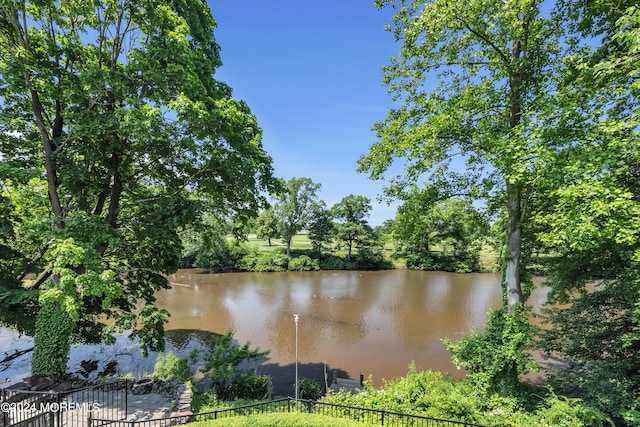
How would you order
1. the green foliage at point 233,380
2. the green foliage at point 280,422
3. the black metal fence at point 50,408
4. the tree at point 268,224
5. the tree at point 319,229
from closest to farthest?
the black metal fence at point 50,408, the green foliage at point 280,422, the green foliage at point 233,380, the tree at point 319,229, the tree at point 268,224

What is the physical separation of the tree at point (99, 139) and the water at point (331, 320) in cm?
642

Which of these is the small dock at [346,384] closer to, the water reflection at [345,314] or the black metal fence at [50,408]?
the water reflection at [345,314]

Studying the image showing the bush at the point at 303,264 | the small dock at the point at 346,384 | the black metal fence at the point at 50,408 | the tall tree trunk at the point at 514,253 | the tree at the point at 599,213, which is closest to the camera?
the tree at the point at 599,213

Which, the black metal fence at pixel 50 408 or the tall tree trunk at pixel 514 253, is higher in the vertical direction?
the tall tree trunk at pixel 514 253

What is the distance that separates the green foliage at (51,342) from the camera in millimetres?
7008

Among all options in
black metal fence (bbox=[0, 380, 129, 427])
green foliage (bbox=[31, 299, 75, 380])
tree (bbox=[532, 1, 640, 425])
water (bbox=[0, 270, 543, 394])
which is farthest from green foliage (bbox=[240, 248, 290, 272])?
tree (bbox=[532, 1, 640, 425])

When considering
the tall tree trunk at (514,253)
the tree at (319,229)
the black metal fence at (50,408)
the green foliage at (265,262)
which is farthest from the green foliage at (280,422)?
the tree at (319,229)

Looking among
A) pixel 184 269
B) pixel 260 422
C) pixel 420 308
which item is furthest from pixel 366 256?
pixel 260 422

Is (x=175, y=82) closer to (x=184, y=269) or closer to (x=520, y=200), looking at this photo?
(x=520, y=200)

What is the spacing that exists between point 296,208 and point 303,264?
7.93 meters

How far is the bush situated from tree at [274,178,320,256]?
2.97 metres

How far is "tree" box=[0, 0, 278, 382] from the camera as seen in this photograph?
20.7 feet

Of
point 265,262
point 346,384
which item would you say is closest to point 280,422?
point 346,384

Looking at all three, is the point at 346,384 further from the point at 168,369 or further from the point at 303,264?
the point at 303,264
